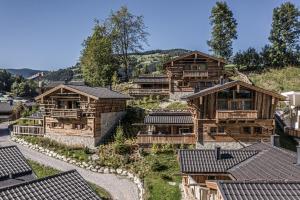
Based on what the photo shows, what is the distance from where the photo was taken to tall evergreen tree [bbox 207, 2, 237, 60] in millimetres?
68188

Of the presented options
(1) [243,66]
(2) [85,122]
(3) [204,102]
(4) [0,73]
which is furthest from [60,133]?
(4) [0,73]

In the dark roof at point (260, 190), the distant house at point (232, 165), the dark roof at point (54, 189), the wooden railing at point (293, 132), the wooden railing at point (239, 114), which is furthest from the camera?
the wooden railing at point (293, 132)

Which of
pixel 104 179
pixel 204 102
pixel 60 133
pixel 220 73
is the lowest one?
pixel 104 179

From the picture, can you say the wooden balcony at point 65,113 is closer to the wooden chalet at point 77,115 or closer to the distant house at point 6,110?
the wooden chalet at point 77,115

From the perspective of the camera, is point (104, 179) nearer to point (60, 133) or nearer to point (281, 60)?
point (60, 133)

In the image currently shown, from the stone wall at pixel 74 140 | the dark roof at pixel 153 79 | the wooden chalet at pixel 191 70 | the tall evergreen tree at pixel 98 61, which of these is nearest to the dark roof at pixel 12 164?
the stone wall at pixel 74 140

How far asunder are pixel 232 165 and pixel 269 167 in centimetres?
299

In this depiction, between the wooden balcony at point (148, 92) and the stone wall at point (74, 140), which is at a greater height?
the wooden balcony at point (148, 92)

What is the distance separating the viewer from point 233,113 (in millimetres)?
34500

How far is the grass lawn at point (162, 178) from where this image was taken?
27.2 metres

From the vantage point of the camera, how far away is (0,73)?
113500mm

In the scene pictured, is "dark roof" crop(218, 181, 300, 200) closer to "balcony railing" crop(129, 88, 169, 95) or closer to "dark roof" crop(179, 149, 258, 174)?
"dark roof" crop(179, 149, 258, 174)

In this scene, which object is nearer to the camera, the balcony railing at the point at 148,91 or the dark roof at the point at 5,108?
the balcony railing at the point at 148,91

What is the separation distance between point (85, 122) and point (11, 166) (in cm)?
2158
